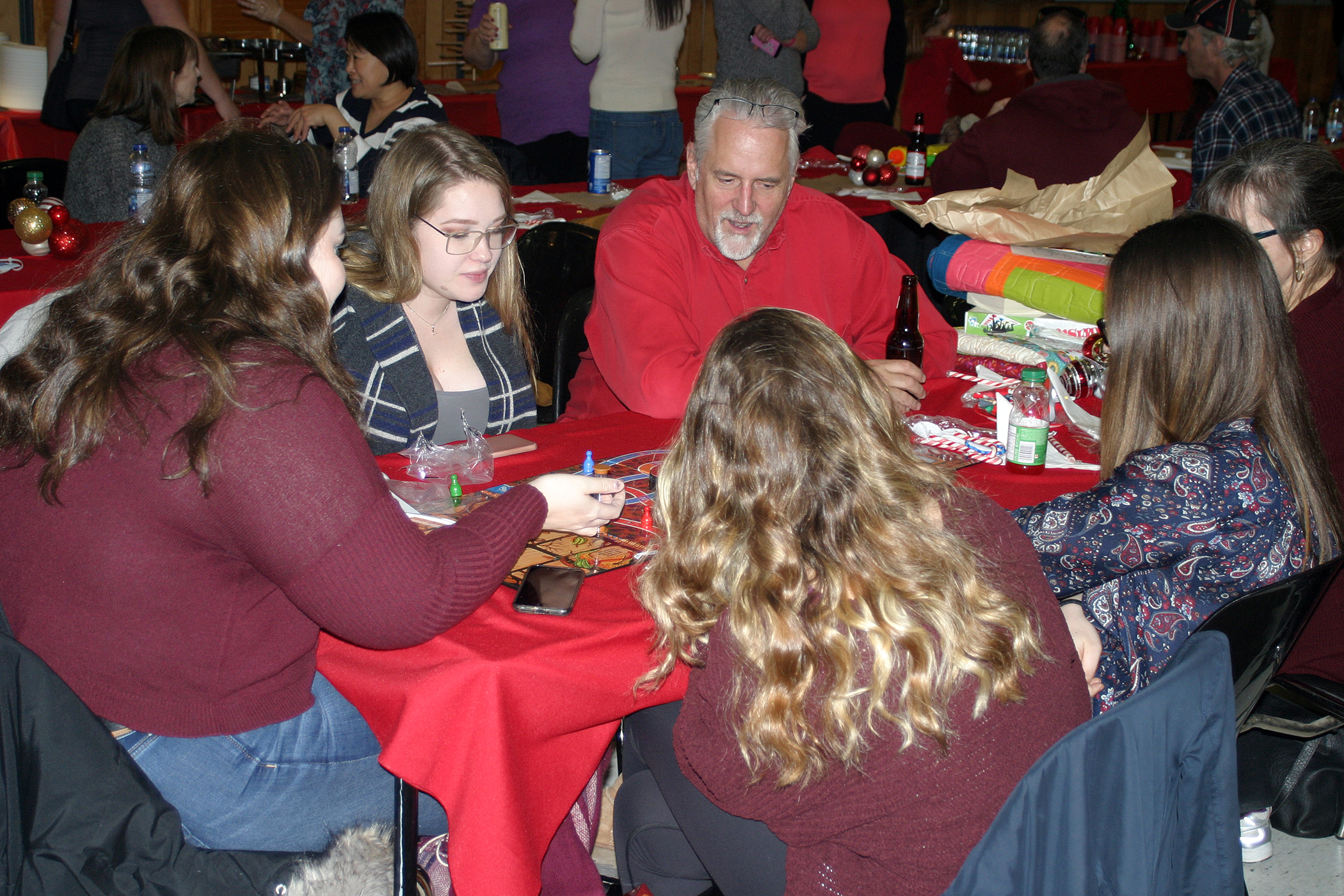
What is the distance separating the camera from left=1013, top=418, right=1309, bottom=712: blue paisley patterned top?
1513 mm

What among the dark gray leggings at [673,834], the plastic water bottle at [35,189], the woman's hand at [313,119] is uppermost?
the woman's hand at [313,119]

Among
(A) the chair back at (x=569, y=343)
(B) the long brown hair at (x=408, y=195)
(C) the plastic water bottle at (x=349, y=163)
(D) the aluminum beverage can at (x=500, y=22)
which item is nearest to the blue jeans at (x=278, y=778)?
(B) the long brown hair at (x=408, y=195)

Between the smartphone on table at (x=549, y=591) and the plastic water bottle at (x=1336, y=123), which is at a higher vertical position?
the plastic water bottle at (x=1336, y=123)

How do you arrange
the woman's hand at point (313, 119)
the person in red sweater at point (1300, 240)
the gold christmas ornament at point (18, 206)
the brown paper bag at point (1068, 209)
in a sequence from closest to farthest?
the person in red sweater at point (1300, 240) < the brown paper bag at point (1068, 209) < the gold christmas ornament at point (18, 206) < the woman's hand at point (313, 119)

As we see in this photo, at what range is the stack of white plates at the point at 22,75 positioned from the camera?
18.2 feet

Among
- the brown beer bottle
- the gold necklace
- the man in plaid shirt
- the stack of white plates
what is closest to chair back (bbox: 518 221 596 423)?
the gold necklace

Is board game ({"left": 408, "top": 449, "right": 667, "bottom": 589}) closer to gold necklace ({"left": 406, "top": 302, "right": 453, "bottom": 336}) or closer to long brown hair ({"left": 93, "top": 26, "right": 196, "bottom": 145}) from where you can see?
gold necklace ({"left": 406, "top": 302, "right": 453, "bottom": 336})

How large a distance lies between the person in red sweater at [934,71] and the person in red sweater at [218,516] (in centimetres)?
635

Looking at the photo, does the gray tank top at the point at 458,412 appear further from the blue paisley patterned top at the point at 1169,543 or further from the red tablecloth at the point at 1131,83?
the red tablecloth at the point at 1131,83

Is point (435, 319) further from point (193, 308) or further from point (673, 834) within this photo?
point (673, 834)

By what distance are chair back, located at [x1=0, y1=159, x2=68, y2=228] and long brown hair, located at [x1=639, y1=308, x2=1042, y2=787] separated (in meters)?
3.22

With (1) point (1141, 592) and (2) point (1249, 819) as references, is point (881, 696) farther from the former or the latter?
(2) point (1249, 819)

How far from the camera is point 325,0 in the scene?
16.2 ft

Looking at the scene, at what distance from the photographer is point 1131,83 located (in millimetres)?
9047
